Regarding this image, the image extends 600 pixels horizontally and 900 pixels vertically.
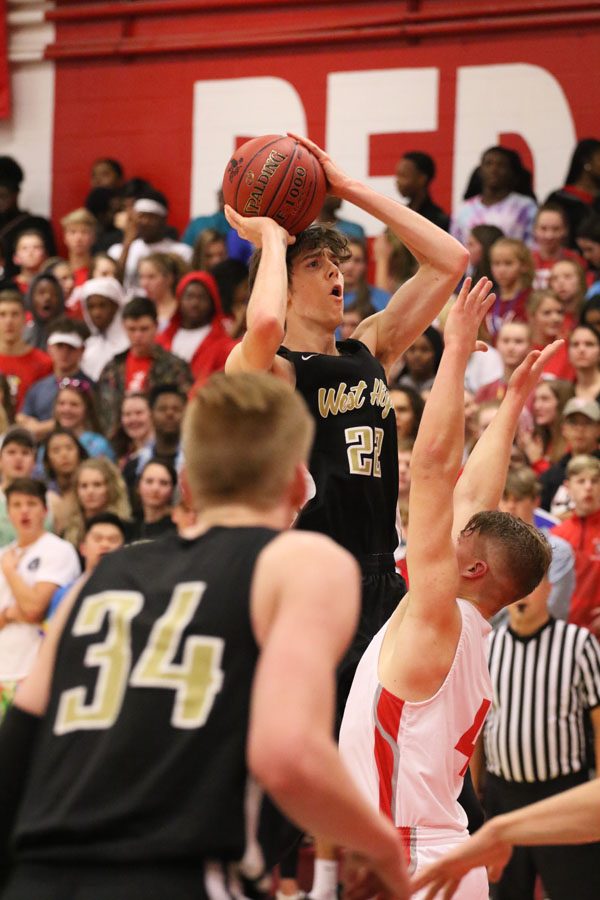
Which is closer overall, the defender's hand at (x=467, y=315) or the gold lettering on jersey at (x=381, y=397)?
the defender's hand at (x=467, y=315)

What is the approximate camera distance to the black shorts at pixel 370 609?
469 cm

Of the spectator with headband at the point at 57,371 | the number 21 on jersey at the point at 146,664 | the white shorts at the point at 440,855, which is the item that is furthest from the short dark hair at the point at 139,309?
the number 21 on jersey at the point at 146,664

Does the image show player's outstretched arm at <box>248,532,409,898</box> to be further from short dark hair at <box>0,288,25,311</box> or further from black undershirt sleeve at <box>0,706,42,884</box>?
short dark hair at <box>0,288,25,311</box>

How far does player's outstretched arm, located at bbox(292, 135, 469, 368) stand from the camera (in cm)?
489

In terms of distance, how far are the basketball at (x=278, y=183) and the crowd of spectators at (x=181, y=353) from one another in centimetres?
287

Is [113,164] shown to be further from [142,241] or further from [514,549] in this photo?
[514,549]

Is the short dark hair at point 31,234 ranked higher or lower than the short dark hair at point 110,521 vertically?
higher

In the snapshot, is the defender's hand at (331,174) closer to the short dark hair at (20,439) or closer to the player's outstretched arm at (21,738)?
the player's outstretched arm at (21,738)

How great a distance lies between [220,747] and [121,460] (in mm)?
8083

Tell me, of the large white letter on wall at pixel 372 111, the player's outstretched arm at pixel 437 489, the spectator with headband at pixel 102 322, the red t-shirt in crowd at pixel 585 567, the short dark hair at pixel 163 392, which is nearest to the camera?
the player's outstretched arm at pixel 437 489

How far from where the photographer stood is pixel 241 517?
2.64 metres

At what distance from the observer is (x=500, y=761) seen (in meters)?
7.00

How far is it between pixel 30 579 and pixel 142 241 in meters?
4.87

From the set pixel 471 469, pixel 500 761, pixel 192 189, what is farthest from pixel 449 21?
pixel 471 469
